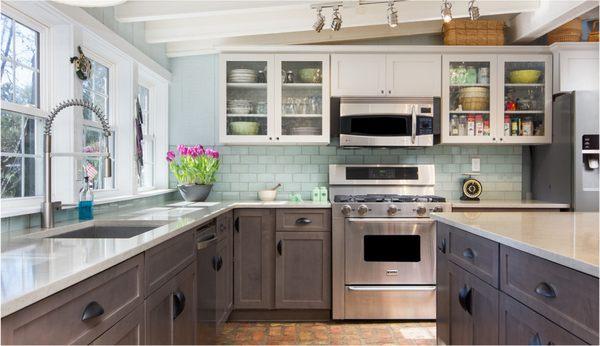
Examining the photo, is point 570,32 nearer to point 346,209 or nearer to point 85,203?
point 346,209

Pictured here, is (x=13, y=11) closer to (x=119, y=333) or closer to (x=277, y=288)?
(x=119, y=333)

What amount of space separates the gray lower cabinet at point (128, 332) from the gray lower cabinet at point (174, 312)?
0.06m

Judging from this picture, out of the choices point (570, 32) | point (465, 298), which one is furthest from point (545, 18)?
point (465, 298)

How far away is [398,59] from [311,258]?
190 centimetres

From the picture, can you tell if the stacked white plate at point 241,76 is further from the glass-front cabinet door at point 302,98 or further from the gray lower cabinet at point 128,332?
the gray lower cabinet at point 128,332

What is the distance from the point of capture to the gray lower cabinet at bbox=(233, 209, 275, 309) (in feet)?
10.7

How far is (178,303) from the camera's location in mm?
1829

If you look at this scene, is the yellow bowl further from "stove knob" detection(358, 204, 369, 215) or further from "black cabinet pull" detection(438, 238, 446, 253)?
"black cabinet pull" detection(438, 238, 446, 253)

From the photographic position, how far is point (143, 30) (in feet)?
10.7

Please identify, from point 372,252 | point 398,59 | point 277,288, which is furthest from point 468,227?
point 398,59

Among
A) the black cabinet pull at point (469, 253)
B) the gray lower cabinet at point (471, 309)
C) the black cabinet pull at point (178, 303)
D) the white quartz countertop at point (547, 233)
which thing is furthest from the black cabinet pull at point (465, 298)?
the black cabinet pull at point (178, 303)

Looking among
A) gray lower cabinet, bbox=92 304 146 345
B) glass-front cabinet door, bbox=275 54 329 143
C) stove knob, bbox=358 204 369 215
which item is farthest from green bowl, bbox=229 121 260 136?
gray lower cabinet, bbox=92 304 146 345

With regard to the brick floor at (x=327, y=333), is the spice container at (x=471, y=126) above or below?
above

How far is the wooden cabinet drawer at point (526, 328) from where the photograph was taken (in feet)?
3.78
